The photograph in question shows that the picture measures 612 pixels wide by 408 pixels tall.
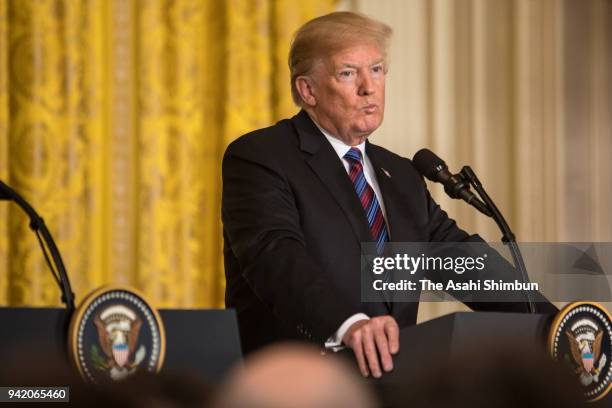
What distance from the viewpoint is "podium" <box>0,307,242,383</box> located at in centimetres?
144

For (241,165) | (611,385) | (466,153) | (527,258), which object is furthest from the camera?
(466,153)

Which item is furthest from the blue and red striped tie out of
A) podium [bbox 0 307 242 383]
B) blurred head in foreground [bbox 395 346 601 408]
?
blurred head in foreground [bbox 395 346 601 408]

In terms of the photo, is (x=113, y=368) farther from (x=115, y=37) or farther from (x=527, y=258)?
(x=115, y=37)

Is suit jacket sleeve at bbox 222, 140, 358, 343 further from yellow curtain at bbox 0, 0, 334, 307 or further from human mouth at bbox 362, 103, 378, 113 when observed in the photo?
yellow curtain at bbox 0, 0, 334, 307

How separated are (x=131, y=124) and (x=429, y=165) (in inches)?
89.7

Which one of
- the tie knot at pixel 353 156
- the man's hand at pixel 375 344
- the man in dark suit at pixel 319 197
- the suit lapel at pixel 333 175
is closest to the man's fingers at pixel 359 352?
the man's hand at pixel 375 344

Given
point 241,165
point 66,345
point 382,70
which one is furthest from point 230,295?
point 66,345

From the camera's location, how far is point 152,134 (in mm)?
4156

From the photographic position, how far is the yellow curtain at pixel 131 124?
4.00 m

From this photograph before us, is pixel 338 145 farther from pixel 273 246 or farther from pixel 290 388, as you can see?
pixel 290 388

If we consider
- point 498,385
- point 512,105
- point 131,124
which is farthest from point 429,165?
point 512,105

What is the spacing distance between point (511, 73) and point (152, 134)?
193 cm

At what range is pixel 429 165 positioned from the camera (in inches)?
87.4

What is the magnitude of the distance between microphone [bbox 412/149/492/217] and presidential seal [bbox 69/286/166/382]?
913 millimetres
